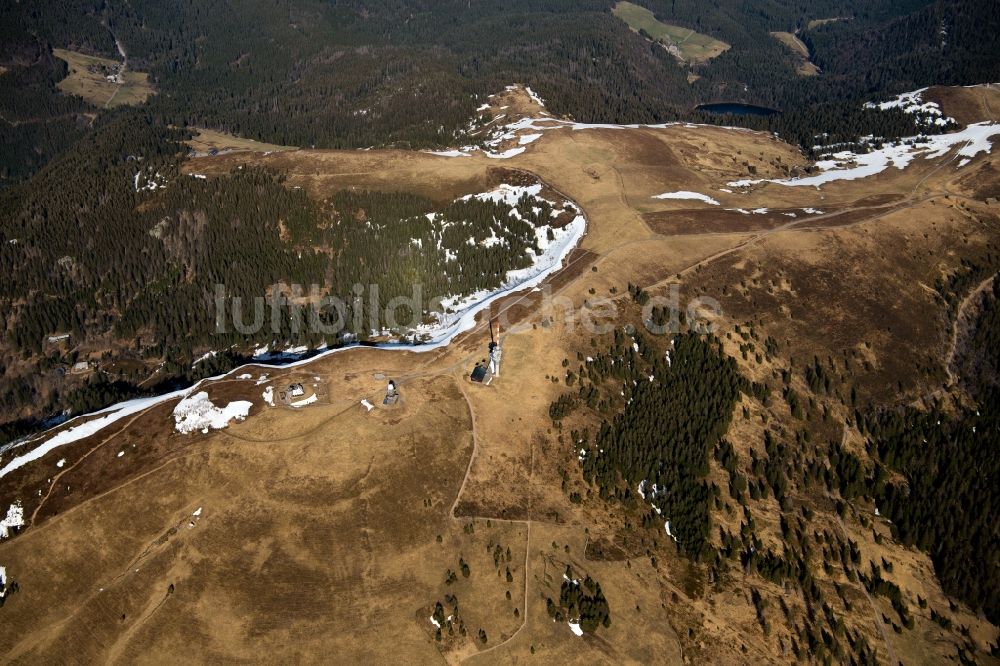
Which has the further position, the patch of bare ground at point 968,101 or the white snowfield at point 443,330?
the patch of bare ground at point 968,101

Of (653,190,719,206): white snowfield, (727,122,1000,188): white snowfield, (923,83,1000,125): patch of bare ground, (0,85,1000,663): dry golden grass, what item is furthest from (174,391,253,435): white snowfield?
(923,83,1000,125): patch of bare ground

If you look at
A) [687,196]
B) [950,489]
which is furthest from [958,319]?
[687,196]

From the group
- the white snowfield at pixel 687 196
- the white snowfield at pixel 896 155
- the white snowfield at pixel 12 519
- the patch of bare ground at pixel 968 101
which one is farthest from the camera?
the patch of bare ground at pixel 968 101

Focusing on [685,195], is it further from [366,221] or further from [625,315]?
[366,221]

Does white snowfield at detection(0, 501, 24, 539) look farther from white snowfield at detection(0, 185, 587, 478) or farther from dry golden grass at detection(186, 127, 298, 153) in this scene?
dry golden grass at detection(186, 127, 298, 153)

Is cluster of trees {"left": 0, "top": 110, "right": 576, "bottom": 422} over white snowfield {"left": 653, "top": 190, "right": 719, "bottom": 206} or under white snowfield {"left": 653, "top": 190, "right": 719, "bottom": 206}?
under

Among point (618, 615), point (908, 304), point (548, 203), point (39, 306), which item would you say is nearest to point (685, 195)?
point (548, 203)
